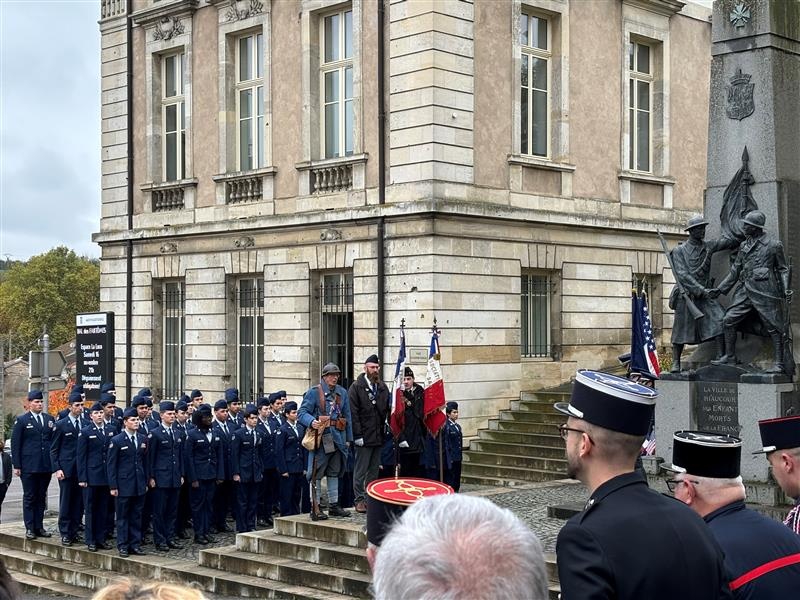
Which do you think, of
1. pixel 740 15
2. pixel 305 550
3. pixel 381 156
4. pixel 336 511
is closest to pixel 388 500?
pixel 305 550

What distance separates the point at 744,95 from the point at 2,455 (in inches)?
455

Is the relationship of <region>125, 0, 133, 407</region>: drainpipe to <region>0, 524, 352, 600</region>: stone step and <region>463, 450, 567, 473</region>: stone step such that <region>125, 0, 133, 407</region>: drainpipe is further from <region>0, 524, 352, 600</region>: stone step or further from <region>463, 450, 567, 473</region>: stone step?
<region>0, 524, 352, 600</region>: stone step

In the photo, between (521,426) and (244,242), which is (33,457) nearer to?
(521,426)

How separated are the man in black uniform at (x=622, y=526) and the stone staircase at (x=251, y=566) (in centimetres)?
851

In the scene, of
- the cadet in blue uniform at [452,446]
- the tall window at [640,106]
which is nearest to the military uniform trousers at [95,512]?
the cadet in blue uniform at [452,446]

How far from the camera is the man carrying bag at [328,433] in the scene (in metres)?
15.1

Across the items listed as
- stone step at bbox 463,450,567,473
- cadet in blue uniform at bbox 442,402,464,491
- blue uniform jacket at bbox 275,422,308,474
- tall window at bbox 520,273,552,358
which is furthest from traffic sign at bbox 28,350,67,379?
tall window at bbox 520,273,552,358

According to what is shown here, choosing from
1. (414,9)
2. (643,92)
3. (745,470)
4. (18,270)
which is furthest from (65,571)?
(18,270)

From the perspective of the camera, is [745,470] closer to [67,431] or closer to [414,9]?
[67,431]

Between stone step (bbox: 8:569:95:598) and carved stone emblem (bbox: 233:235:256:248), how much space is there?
1034cm

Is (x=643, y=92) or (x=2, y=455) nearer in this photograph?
(x=2, y=455)

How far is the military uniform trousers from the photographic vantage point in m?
15.5

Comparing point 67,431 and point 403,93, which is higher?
point 403,93

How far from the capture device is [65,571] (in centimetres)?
1515
